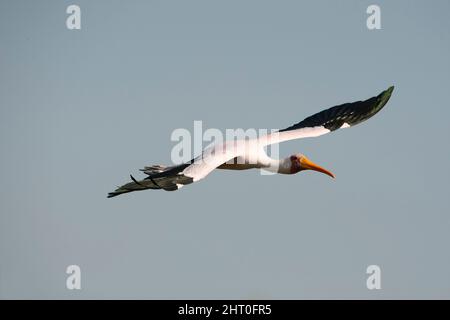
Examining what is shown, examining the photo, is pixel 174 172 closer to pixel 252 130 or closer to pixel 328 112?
pixel 252 130

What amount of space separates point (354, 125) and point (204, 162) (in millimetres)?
8331

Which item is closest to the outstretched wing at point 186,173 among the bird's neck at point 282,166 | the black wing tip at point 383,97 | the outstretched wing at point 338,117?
the bird's neck at point 282,166

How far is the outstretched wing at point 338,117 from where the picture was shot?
29.7 meters

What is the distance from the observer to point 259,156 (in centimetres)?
2780

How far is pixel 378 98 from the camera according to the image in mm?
30656

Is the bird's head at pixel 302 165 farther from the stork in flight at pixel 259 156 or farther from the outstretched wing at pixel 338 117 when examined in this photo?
the outstretched wing at pixel 338 117

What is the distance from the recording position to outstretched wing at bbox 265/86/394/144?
29656 millimetres

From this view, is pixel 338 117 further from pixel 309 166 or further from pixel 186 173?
pixel 186 173

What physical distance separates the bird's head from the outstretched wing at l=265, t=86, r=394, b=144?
2.82 feet

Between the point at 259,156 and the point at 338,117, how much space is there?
4.41 m

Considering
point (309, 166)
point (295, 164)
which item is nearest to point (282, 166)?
point (295, 164)

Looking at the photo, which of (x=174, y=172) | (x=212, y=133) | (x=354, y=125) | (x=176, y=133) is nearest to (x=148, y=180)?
(x=174, y=172)

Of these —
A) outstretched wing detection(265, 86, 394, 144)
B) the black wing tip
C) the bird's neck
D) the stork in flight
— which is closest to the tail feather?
the stork in flight

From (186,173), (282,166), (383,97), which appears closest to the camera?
(186,173)
